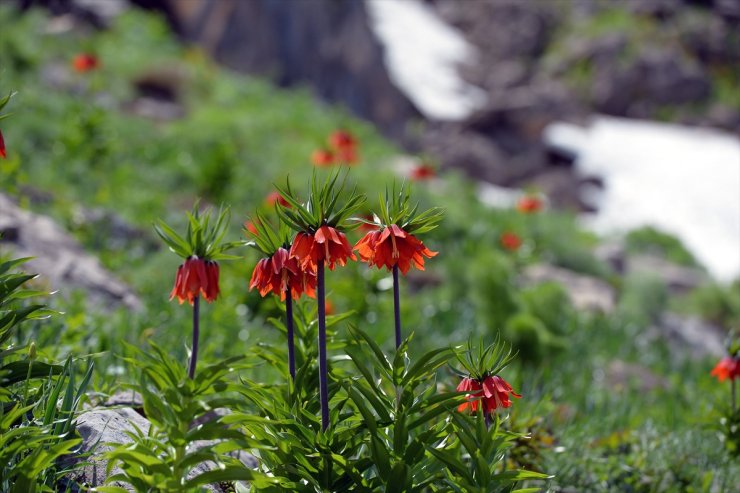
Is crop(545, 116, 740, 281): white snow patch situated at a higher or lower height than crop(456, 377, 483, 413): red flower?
higher

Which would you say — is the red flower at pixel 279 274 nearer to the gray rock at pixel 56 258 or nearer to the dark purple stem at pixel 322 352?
the dark purple stem at pixel 322 352

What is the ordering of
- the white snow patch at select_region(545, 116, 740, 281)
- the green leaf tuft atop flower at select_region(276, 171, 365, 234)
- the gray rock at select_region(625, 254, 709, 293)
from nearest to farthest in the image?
the green leaf tuft atop flower at select_region(276, 171, 365, 234)
the gray rock at select_region(625, 254, 709, 293)
the white snow patch at select_region(545, 116, 740, 281)

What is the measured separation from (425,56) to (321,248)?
74.5 feet

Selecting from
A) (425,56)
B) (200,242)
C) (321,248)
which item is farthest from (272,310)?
(425,56)

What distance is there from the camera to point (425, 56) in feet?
77.5

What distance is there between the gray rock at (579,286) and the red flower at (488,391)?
17.7 ft

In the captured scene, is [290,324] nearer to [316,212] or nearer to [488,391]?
[316,212]

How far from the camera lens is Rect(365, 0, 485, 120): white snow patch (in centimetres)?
2008

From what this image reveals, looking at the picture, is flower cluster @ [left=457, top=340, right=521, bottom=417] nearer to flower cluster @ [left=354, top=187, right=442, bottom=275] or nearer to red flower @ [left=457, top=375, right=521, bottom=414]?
red flower @ [left=457, top=375, right=521, bottom=414]

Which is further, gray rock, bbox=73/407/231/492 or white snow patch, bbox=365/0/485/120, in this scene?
white snow patch, bbox=365/0/485/120

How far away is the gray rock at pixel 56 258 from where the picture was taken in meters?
3.80

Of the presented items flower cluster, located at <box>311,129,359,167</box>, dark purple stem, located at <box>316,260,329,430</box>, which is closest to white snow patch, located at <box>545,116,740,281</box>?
flower cluster, located at <box>311,129,359,167</box>

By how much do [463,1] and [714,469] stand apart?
1074 inches

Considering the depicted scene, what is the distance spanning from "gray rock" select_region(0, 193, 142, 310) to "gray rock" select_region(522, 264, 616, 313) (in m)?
4.36
